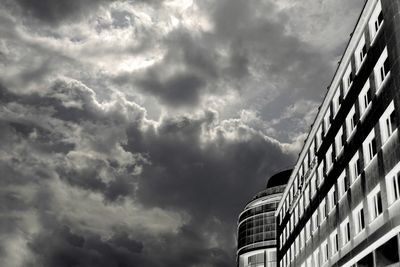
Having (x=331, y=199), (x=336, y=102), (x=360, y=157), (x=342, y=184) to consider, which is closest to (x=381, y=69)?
(x=360, y=157)

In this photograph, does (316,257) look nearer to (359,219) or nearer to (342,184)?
(342,184)

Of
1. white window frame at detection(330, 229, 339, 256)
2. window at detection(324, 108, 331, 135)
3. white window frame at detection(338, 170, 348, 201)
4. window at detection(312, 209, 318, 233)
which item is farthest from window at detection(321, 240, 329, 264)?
window at detection(324, 108, 331, 135)

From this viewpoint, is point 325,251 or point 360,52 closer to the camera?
point 360,52

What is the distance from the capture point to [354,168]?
3228 cm

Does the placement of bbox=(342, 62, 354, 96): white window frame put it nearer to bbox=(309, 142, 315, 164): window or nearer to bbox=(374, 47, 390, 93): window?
bbox=(374, 47, 390, 93): window

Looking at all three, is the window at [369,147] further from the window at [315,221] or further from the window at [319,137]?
the window at [315,221]

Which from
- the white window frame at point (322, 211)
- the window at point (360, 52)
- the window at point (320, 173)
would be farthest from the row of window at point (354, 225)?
the window at point (360, 52)

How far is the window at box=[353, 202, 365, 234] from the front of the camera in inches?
1174

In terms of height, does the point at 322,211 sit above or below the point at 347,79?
below

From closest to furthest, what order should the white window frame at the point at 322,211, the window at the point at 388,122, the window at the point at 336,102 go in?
the window at the point at 388,122, the window at the point at 336,102, the white window frame at the point at 322,211

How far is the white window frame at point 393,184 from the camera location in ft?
80.2

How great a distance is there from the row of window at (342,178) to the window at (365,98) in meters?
2.43

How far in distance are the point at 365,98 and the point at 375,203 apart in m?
7.46

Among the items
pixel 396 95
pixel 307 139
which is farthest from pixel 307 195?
pixel 396 95
